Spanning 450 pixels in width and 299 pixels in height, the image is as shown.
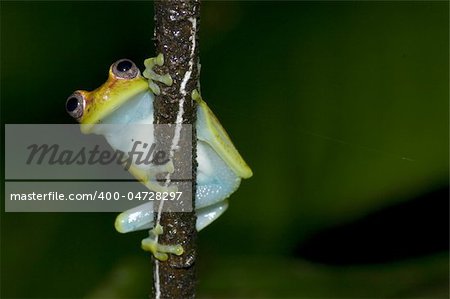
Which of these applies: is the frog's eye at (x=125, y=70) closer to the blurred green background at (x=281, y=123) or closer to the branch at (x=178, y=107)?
the branch at (x=178, y=107)

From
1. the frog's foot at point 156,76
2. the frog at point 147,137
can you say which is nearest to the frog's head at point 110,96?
the frog at point 147,137

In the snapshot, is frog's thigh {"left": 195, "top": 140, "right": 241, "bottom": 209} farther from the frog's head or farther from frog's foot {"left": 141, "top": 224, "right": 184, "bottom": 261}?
frog's foot {"left": 141, "top": 224, "right": 184, "bottom": 261}

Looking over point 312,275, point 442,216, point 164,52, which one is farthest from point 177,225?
point 442,216

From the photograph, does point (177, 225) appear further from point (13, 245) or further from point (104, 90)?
point (13, 245)

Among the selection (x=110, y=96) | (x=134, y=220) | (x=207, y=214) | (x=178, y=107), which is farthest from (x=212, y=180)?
(x=178, y=107)

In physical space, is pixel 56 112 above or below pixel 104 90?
below

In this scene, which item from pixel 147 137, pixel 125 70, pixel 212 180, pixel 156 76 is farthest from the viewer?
pixel 212 180

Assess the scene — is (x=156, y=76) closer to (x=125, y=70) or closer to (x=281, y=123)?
(x=125, y=70)
